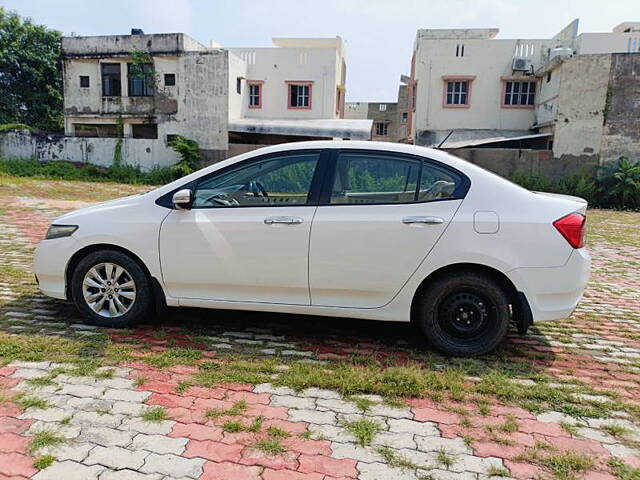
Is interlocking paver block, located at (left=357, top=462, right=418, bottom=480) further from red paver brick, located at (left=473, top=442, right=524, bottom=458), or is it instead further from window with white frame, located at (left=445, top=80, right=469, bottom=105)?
window with white frame, located at (left=445, top=80, right=469, bottom=105)

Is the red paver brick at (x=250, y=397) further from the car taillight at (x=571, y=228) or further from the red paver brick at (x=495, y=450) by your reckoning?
the car taillight at (x=571, y=228)

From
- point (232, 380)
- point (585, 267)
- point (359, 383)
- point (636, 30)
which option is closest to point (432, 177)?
point (585, 267)

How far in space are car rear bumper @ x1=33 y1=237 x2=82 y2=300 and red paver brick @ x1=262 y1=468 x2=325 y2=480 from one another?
2.78 metres

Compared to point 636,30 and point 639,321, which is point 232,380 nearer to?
point 639,321

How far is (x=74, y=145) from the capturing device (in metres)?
26.2

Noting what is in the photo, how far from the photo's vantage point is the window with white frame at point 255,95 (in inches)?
1076

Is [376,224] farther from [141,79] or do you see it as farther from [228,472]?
[141,79]

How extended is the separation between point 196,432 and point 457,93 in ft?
81.9

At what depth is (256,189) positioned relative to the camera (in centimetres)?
393

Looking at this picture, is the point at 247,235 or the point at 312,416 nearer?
the point at 312,416

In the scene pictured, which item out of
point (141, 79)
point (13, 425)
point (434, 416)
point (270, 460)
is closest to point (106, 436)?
point (13, 425)

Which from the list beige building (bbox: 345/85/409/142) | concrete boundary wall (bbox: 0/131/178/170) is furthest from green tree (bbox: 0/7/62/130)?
beige building (bbox: 345/85/409/142)

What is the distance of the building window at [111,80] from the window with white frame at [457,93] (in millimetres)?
17904

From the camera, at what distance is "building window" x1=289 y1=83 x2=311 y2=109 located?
88.2ft
